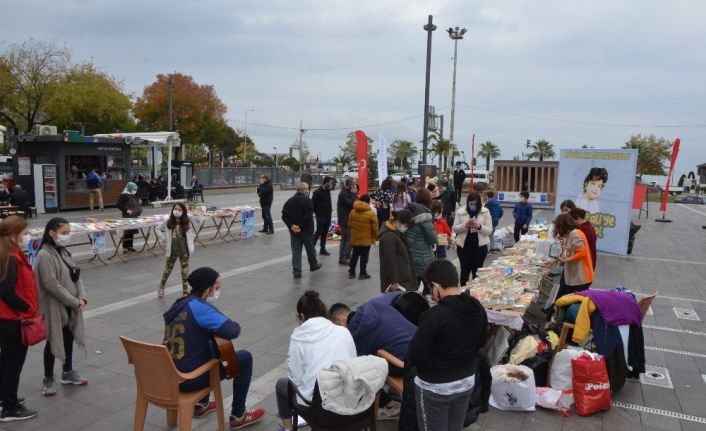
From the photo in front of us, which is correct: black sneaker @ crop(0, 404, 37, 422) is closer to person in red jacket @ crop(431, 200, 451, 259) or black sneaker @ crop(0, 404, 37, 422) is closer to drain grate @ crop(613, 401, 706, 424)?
drain grate @ crop(613, 401, 706, 424)

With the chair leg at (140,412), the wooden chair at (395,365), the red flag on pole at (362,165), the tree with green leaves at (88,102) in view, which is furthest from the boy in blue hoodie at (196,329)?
the tree with green leaves at (88,102)

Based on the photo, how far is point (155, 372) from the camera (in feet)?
11.4

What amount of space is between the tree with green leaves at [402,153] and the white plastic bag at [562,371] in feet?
236

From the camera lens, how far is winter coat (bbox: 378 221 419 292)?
6.29m

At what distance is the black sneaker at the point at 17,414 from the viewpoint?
406cm

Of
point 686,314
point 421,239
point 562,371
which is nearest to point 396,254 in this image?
point 421,239

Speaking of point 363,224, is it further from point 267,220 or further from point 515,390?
point 267,220

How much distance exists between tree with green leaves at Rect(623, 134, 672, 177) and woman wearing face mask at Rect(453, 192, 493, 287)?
2216 inches

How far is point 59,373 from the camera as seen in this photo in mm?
5000

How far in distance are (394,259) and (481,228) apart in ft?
6.04

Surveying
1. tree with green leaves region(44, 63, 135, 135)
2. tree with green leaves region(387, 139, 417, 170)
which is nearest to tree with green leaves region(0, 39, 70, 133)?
tree with green leaves region(44, 63, 135, 135)

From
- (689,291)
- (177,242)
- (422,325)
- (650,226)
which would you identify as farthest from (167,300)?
(650,226)

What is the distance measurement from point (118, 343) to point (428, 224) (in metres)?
3.96

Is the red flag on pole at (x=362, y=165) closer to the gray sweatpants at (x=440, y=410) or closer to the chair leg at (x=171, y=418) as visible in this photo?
the chair leg at (x=171, y=418)
